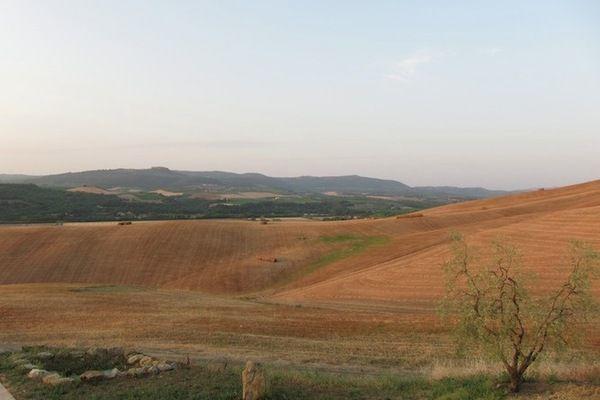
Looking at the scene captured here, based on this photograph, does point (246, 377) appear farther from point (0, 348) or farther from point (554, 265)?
point (554, 265)

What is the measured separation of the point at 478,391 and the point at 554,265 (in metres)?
27.6

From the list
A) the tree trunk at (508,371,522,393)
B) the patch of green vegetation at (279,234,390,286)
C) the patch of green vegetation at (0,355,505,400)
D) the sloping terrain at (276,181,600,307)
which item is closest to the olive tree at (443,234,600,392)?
the tree trunk at (508,371,522,393)

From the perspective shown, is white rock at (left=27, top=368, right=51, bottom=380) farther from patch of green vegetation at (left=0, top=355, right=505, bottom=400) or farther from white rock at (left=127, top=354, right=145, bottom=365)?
white rock at (left=127, top=354, right=145, bottom=365)

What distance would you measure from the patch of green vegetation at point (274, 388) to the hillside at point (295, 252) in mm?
21028

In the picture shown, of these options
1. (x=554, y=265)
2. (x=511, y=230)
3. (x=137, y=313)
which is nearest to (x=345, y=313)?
(x=137, y=313)

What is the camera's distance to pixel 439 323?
2297 centimetres

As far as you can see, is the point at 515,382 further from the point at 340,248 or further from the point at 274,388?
the point at 340,248

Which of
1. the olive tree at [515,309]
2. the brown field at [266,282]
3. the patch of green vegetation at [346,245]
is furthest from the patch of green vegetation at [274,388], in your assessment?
the patch of green vegetation at [346,245]

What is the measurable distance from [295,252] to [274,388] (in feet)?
152

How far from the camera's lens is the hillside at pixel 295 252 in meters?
39.4

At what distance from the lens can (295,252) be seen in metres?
58.2

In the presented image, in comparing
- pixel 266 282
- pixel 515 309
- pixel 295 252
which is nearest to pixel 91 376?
pixel 515 309

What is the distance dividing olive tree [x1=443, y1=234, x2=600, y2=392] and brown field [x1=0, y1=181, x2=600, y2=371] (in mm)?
3921

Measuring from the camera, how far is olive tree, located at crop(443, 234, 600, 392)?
11.5 m
